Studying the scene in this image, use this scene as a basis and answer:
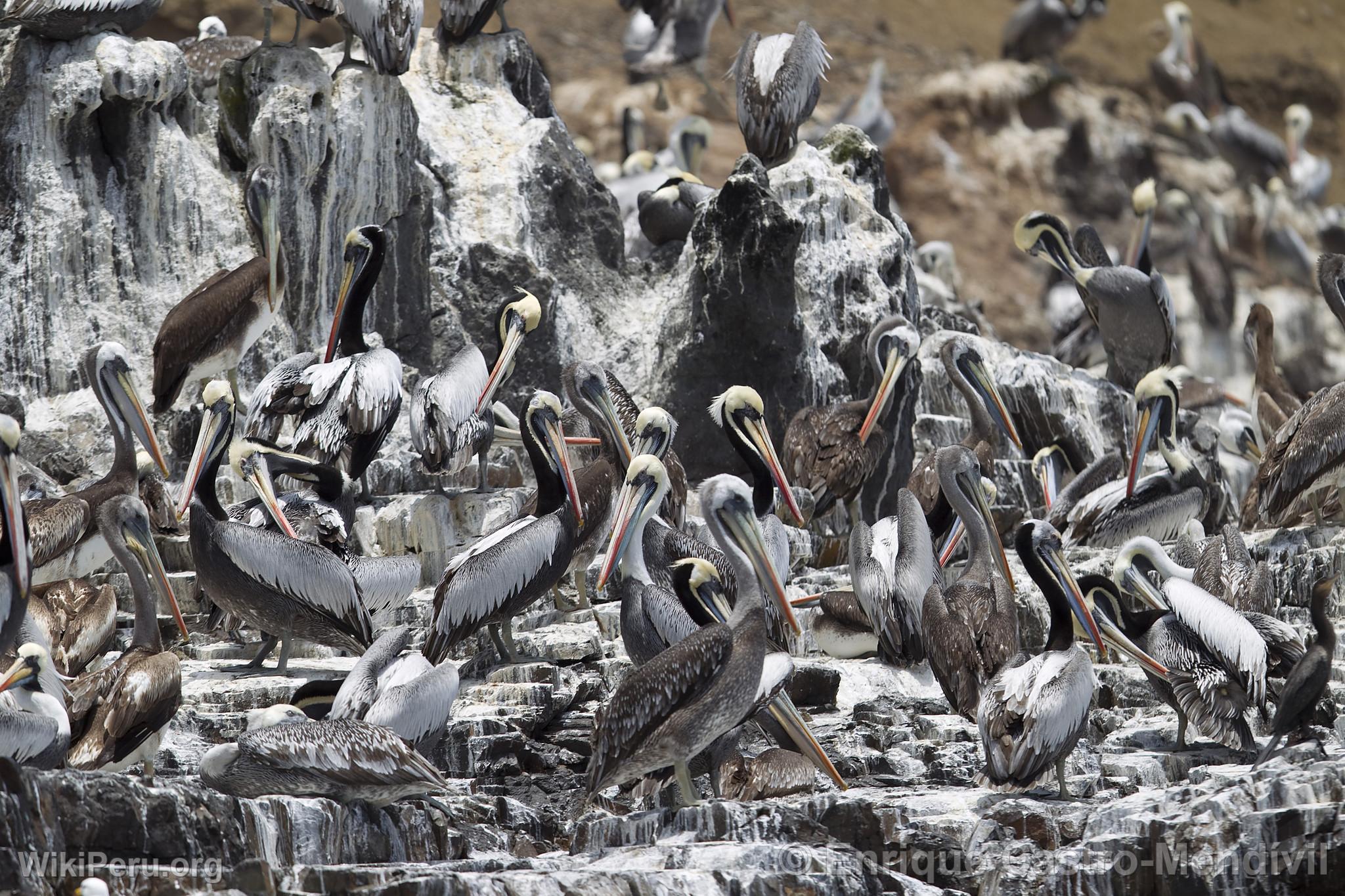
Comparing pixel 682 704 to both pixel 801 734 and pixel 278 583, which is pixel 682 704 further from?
pixel 278 583

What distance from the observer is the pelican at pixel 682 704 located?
6379 millimetres

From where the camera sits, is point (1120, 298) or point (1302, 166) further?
point (1302, 166)

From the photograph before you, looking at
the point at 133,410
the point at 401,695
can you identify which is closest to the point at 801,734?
the point at 401,695

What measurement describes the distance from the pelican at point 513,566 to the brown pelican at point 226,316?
2.46 meters

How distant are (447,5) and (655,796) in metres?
6.68

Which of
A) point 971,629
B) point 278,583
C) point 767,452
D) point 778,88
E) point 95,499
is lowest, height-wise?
point 971,629

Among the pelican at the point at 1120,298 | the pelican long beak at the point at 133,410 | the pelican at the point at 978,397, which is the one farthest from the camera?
→ the pelican at the point at 1120,298

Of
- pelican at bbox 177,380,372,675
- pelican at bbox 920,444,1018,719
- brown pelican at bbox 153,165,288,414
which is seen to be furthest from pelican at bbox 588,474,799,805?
brown pelican at bbox 153,165,288,414

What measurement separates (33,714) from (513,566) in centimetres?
234

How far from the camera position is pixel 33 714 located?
5.99m

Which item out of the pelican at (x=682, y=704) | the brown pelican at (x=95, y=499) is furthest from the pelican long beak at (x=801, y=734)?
the brown pelican at (x=95, y=499)

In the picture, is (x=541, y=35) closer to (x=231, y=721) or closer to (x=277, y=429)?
(x=277, y=429)

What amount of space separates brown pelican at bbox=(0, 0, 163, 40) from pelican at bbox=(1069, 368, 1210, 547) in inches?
248

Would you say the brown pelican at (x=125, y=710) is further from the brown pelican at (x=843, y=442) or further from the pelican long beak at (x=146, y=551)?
the brown pelican at (x=843, y=442)
